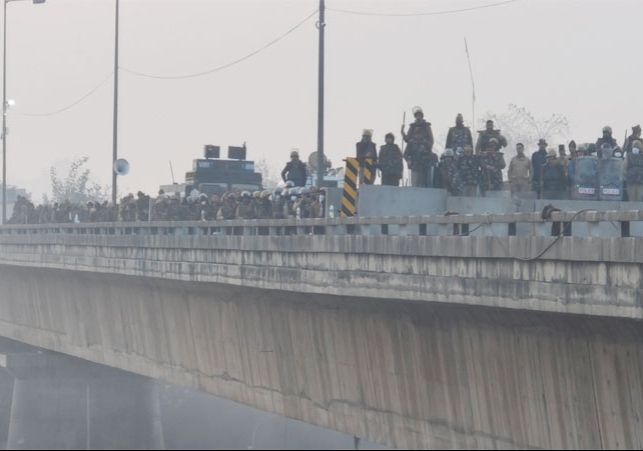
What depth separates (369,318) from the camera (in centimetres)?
1955

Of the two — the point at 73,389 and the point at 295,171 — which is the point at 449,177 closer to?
the point at 295,171

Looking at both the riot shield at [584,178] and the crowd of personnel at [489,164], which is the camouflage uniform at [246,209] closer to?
Answer: the crowd of personnel at [489,164]

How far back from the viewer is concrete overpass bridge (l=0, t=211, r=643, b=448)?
14039mm

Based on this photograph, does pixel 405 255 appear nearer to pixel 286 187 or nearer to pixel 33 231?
pixel 286 187

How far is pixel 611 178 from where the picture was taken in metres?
22.7

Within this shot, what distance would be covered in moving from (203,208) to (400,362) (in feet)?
49.2

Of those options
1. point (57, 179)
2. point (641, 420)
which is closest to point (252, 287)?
point (641, 420)

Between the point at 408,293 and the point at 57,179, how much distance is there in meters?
124

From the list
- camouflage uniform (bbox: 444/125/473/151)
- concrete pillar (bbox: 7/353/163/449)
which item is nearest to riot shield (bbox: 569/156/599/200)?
camouflage uniform (bbox: 444/125/473/151)

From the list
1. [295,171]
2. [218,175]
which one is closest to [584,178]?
[295,171]

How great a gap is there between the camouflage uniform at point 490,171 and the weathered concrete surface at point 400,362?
12.5 ft

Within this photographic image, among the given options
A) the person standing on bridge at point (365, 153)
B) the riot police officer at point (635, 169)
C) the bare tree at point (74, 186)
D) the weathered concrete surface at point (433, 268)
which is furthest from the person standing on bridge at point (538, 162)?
the bare tree at point (74, 186)

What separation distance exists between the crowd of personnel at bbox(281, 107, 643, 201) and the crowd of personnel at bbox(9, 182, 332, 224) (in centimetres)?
156

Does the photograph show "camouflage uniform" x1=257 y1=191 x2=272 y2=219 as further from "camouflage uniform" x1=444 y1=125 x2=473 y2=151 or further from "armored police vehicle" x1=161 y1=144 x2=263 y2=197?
"armored police vehicle" x1=161 y1=144 x2=263 y2=197
